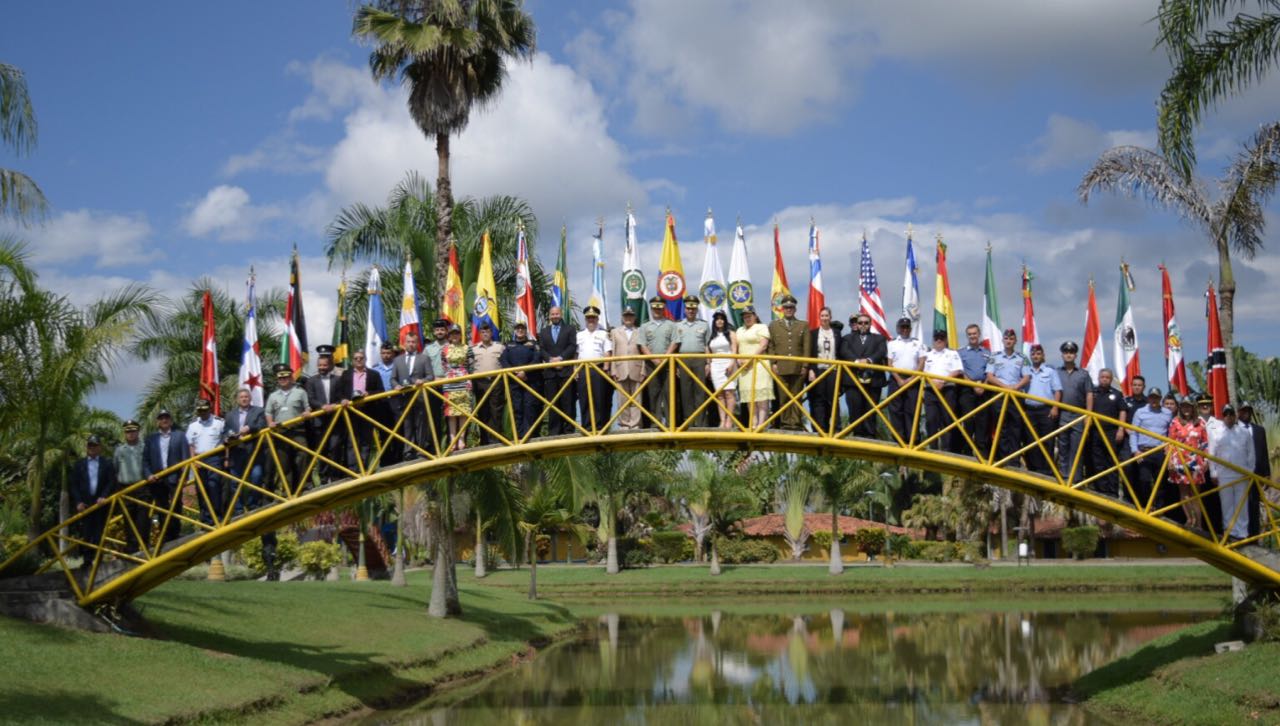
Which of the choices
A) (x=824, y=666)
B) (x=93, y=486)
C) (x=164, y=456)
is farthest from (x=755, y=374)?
(x=824, y=666)

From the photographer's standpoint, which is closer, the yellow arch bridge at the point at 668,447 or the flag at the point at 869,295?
the yellow arch bridge at the point at 668,447

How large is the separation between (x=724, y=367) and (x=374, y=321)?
13.6m

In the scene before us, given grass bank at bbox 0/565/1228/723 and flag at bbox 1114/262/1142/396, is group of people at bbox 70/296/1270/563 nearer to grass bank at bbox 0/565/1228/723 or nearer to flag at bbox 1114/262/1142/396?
grass bank at bbox 0/565/1228/723

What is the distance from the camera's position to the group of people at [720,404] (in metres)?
17.3

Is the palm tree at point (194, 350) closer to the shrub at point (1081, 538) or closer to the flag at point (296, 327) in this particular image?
the flag at point (296, 327)

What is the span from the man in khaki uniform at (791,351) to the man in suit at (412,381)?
4.89 metres

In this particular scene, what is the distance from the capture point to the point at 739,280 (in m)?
25.8

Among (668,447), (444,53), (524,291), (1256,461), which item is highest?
(444,53)

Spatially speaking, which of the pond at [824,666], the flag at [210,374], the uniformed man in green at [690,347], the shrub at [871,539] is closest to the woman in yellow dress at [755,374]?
the uniformed man in green at [690,347]

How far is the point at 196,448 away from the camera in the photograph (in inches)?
757

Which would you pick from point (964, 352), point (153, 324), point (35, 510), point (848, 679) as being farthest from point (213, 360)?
point (964, 352)

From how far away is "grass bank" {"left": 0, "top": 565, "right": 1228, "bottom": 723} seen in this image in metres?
15.1

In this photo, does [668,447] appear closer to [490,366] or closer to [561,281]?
[490,366]

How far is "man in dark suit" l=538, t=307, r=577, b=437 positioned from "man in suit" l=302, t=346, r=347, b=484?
9.97 ft
